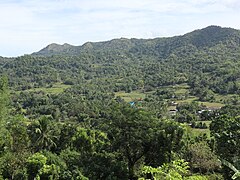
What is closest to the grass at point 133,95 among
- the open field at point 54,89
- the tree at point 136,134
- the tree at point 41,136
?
the open field at point 54,89

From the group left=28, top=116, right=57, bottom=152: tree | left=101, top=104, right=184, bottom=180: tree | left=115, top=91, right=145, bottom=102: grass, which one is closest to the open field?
left=115, top=91, right=145, bottom=102: grass

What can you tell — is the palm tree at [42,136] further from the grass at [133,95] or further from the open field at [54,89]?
the open field at [54,89]

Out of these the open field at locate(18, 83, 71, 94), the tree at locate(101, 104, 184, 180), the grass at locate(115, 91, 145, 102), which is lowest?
the grass at locate(115, 91, 145, 102)

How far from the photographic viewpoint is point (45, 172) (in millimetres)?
29094

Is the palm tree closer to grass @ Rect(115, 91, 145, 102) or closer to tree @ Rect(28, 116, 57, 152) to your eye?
tree @ Rect(28, 116, 57, 152)

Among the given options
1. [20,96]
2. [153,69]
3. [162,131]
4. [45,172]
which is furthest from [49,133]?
[153,69]

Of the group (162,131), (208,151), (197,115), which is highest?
(162,131)

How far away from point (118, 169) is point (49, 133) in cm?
1665

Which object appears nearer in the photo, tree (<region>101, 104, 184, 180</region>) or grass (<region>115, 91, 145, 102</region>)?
tree (<region>101, 104, 184, 180</region>)

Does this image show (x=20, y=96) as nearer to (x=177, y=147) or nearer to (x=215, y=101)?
(x=215, y=101)

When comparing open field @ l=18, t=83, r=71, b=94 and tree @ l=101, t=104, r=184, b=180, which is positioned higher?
tree @ l=101, t=104, r=184, b=180

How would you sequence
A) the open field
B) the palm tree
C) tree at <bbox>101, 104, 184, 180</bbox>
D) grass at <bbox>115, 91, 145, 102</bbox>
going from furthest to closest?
the open field < grass at <bbox>115, 91, 145, 102</bbox> < the palm tree < tree at <bbox>101, 104, 184, 180</bbox>

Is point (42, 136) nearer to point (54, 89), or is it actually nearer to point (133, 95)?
point (133, 95)

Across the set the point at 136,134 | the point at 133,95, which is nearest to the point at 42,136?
the point at 136,134
